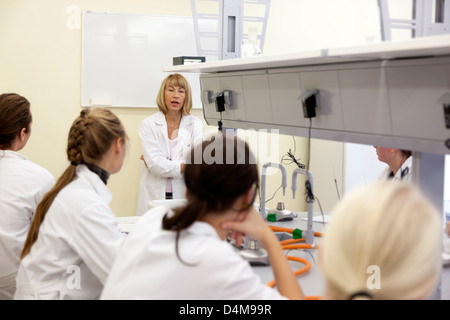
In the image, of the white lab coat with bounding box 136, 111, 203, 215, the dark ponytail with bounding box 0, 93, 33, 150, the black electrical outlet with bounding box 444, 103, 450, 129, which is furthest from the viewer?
the white lab coat with bounding box 136, 111, 203, 215

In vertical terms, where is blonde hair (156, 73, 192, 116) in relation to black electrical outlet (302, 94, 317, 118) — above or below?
above

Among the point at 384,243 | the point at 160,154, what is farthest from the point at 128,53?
the point at 384,243

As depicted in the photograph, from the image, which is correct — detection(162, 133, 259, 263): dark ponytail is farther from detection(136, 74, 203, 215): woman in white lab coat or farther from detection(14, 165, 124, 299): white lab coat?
detection(136, 74, 203, 215): woman in white lab coat

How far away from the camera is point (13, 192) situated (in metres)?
1.96

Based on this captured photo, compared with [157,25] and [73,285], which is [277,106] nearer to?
[73,285]

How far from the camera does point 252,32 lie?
2.44 meters

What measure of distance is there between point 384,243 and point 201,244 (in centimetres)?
44

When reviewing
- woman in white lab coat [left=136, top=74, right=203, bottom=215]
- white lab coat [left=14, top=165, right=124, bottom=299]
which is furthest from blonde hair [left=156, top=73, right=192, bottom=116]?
white lab coat [left=14, top=165, right=124, bottom=299]

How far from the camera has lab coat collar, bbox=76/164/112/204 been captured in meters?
1.61

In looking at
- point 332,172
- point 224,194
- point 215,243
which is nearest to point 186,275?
point 215,243

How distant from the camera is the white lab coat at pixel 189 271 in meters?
1.08

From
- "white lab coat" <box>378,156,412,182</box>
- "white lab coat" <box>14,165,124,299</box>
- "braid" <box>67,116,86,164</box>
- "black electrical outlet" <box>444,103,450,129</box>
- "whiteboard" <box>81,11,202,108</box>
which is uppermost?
"whiteboard" <box>81,11,202,108</box>

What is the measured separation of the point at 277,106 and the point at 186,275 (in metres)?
1.13

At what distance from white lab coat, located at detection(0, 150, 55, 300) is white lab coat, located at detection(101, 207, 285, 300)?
38.2 inches
